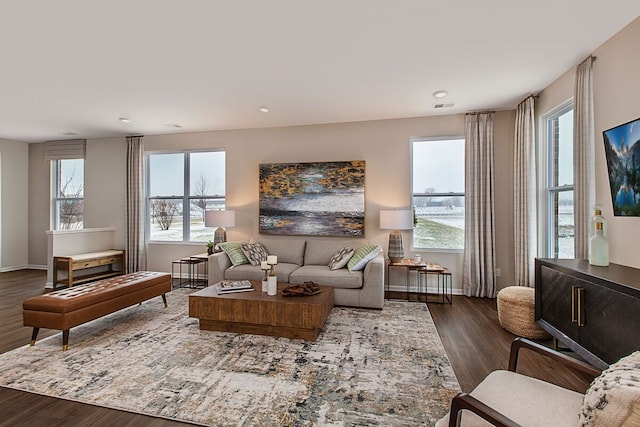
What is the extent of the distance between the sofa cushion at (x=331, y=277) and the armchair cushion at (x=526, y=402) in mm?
2291

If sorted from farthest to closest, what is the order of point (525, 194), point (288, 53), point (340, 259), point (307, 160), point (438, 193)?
point (307, 160), point (438, 193), point (340, 259), point (525, 194), point (288, 53)

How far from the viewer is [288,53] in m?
2.64

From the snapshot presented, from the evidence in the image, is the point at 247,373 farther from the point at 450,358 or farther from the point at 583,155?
the point at 583,155

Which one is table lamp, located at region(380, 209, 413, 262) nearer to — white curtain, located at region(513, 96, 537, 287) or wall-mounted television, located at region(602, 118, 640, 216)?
white curtain, located at region(513, 96, 537, 287)

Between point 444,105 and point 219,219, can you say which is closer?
point 444,105

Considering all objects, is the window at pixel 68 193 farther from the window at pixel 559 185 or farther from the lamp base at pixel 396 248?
the window at pixel 559 185

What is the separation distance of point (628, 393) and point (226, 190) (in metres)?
5.17

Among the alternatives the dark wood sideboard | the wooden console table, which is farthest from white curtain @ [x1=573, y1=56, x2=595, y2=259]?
the wooden console table

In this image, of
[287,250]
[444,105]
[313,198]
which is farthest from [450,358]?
[444,105]

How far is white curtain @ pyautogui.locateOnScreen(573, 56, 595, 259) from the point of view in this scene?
2572 millimetres

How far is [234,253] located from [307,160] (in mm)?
1881

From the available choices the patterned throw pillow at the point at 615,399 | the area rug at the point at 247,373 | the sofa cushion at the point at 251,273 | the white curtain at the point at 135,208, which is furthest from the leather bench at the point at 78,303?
the patterned throw pillow at the point at 615,399

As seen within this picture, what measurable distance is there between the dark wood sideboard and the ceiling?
71.3 inches

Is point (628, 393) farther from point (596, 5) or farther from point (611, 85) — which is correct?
point (611, 85)
